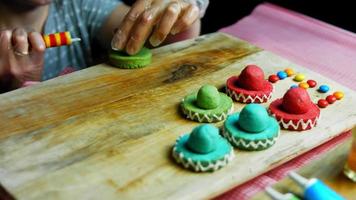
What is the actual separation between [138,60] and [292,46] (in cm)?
44

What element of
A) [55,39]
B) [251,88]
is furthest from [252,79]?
[55,39]

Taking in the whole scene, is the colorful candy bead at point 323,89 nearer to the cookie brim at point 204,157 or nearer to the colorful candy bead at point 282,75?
the colorful candy bead at point 282,75

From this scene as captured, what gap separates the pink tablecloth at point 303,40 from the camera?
1109mm

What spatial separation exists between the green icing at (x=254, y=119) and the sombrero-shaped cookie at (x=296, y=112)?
2.1 inches

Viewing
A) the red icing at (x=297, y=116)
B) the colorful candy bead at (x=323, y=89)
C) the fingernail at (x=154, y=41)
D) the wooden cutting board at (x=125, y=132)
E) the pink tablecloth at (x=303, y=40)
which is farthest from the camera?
the pink tablecloth at (x=303, y=40)

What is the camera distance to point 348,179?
0.66 meters

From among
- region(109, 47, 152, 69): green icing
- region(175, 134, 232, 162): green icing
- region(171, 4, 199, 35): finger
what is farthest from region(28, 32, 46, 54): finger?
region(175, 134, 232, 162): green icing

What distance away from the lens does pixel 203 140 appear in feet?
2.17

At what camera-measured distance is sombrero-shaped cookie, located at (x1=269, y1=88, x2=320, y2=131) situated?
756mm

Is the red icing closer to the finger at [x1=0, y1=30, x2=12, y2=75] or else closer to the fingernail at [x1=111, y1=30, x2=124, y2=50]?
the fingernail at [x1=111, y1=30, x2=124, y2=50]

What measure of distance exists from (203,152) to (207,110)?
0.39 feet

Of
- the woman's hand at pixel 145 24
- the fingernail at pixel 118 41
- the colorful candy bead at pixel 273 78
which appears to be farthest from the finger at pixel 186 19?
the colorful candy bead at pixel 273 78

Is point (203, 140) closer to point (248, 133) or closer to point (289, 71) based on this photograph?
point (248, 133)

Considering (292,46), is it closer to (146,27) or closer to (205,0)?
(205,0)
